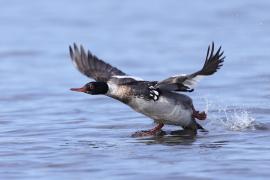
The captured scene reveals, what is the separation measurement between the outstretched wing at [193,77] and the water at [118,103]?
0.63 metres

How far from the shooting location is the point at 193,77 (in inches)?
472

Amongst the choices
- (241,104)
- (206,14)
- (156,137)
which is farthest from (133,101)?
(206,14)

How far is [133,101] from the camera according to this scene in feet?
40.8

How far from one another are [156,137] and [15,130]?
6.69 ft

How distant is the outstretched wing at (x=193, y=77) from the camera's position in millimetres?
11844

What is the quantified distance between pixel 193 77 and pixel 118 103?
149 inches

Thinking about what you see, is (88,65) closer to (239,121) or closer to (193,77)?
(193,77)

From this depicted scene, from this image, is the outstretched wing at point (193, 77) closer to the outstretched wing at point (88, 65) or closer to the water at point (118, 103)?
the water at point (118, 103)

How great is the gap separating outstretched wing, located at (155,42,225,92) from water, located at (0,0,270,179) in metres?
0.63

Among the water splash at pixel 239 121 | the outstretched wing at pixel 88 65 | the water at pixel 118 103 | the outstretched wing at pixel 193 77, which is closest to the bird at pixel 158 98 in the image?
the outstretched wing at pixel 193 77

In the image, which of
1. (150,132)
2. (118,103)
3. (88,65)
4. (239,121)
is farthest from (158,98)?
(118,103)

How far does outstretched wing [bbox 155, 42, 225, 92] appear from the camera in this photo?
38.9 ft

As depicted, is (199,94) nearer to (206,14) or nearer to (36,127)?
(36,127)

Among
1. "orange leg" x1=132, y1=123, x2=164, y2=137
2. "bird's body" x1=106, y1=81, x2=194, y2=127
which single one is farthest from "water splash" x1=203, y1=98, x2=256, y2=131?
"orange leg" x1=132, y1=123, x2=164, y2=137
